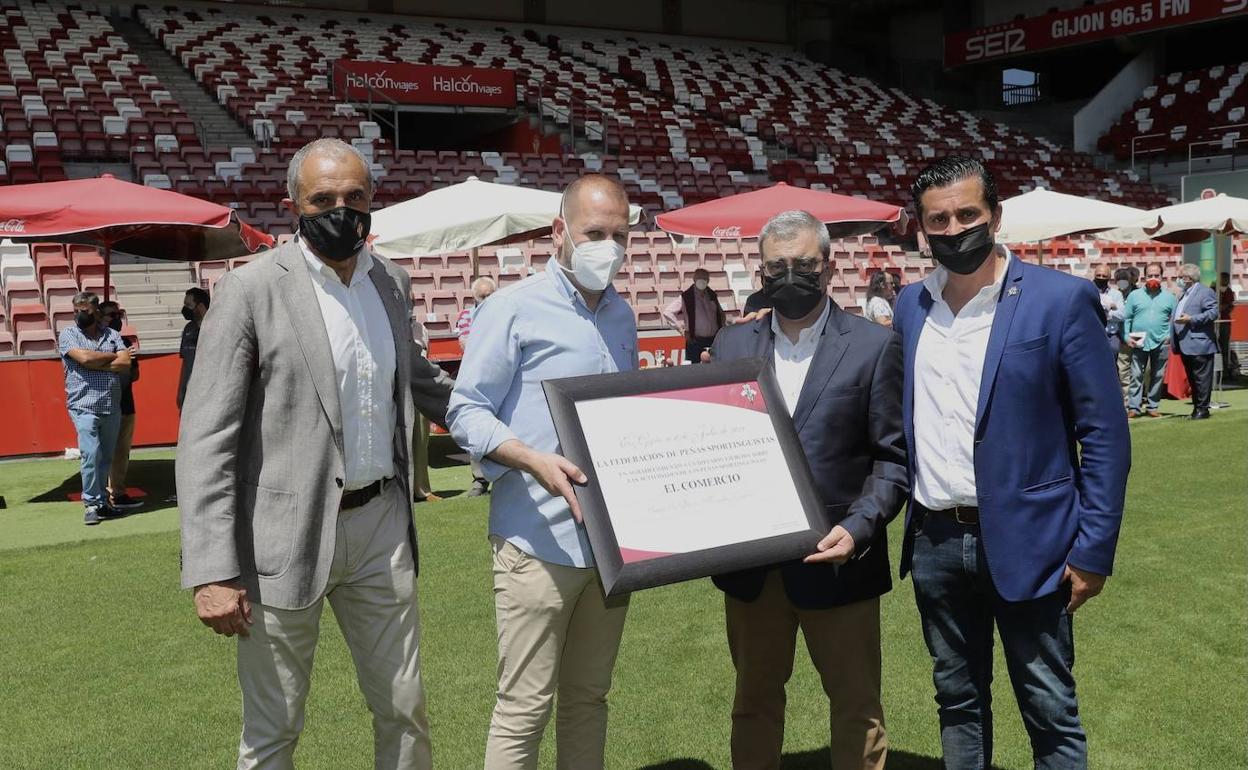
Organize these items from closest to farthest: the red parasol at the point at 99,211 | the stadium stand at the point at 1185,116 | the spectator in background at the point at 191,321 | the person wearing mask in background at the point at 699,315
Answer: the red parasol at the point at 99,211 < the spectator in background at the point at 191,321 < the person wearing mask in background at the point at 699,315 < the stadium stand at the point at 1185,116

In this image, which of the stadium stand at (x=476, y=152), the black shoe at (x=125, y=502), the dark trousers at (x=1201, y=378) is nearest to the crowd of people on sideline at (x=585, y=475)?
the black shoe at (x=125, y=502)

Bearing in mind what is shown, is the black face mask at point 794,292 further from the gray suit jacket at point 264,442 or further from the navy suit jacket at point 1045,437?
the gray suit jacket at point 264,442

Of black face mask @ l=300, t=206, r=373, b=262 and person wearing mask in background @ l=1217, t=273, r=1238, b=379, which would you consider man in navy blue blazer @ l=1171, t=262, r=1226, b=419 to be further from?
black face mask @ l=300, t=206, r=373, b=262

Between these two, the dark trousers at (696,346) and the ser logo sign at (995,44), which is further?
the ser logo sign at (995,44)

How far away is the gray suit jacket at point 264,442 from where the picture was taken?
7.72ft

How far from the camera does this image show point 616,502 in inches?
96.5

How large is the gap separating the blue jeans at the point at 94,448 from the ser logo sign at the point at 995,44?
29.6 m

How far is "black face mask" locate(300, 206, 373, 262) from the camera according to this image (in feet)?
8.30

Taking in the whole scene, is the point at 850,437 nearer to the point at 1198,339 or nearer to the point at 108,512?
the point at 108,512

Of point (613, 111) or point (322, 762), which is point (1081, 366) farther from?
point (613, 111)

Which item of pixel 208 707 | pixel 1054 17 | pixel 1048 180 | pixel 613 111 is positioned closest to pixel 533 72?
pixel 613 111

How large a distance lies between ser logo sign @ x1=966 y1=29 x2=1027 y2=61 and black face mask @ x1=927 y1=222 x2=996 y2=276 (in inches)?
1250

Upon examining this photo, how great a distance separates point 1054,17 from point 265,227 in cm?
2457

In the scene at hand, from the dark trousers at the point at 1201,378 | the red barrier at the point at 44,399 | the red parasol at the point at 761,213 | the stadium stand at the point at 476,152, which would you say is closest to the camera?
the red barrier at the point at 44,399
